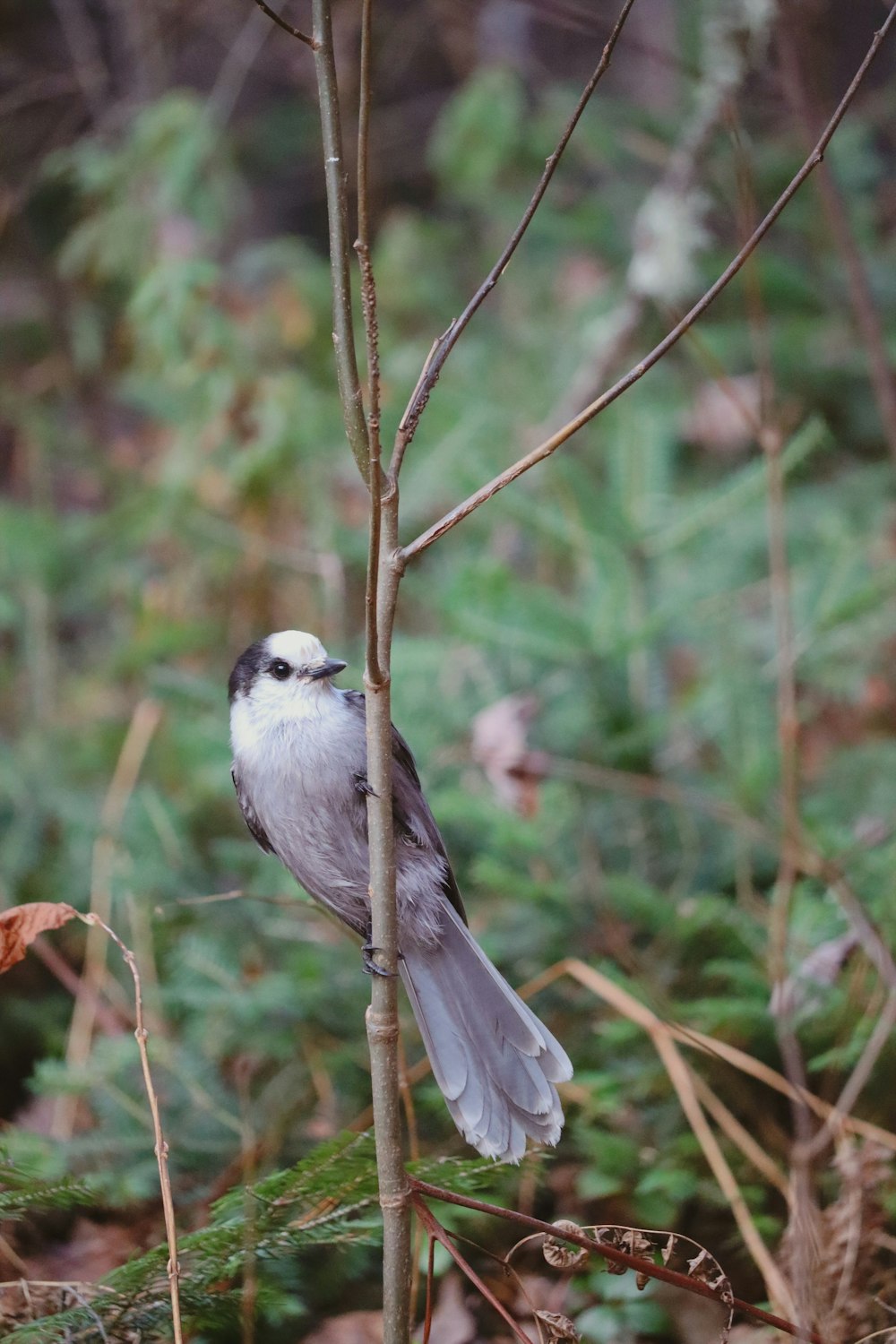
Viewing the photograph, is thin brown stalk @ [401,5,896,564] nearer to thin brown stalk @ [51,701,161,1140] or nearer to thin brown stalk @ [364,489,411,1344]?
thin brown stalk @ [364,489,411,1344]

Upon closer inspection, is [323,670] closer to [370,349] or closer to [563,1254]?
[370,349]

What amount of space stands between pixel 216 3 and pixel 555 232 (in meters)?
1.61

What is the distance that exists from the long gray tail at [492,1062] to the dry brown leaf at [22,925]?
1.72ft

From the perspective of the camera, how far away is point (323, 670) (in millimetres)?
1873

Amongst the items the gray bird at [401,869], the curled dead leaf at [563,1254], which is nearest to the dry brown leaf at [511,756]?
the gray bird at [401,869]

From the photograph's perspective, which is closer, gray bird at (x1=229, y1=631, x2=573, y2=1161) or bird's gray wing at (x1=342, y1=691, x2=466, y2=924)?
gray bird at (x1=229, y1=631, x2=573, y2=1161)

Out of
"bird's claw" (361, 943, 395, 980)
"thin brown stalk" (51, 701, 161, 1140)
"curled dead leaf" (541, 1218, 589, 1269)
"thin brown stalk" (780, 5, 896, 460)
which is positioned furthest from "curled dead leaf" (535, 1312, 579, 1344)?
"thin brown stalk" (780, 5, 896, 460)

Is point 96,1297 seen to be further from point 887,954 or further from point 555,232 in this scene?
point 555,232

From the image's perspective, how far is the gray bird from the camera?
151cm

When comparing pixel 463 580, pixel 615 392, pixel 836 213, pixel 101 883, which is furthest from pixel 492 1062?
pixel 836 213

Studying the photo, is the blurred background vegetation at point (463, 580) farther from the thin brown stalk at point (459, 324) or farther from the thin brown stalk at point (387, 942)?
the thin brown stalk at point (459, 324)

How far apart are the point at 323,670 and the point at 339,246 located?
798 millimetres

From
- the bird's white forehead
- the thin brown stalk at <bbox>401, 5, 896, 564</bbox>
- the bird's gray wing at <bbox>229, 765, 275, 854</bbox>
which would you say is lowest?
the bird's gray wing at <bbox>229, 765, 275, 854</bbox>

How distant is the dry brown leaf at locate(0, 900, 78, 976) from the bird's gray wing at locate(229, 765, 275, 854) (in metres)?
0.53
